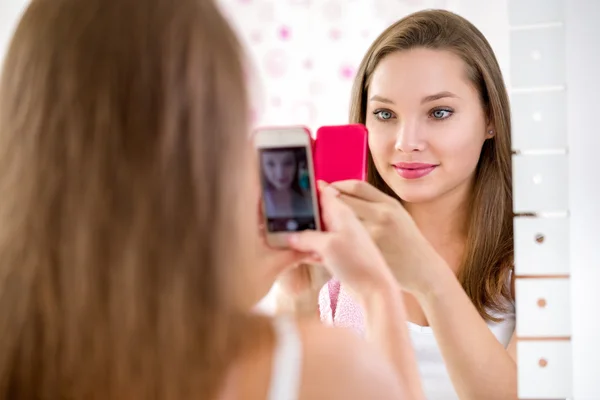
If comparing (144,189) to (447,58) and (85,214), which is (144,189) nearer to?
(85,214)

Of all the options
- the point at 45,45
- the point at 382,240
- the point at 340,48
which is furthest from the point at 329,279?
the point at 45,45

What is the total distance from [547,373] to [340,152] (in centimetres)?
24

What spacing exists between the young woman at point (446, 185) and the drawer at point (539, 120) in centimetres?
11

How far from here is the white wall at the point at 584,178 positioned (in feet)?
1.60

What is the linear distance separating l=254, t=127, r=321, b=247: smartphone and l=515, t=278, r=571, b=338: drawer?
169 mm

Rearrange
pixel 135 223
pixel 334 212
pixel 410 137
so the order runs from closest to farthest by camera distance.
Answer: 1. pixel 135 223
2. pixel 334 212
3. pixel 410 137

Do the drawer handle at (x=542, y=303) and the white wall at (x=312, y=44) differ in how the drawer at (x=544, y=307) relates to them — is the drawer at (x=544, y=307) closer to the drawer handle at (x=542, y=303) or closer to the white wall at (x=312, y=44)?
the drawer handle at (x=542, y=303)

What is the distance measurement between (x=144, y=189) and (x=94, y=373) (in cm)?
12

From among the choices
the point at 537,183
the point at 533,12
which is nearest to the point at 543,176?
the point at 537,183

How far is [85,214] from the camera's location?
1.29 feet

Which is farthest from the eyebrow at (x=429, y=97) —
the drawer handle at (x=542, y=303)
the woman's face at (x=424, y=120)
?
the drawer handle at (x=542, y=303)

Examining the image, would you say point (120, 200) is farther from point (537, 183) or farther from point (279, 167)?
point (537, 183)

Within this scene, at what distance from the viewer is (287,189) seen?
1.68 ft

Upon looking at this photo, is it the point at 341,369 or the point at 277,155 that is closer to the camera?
the point at 341,369
